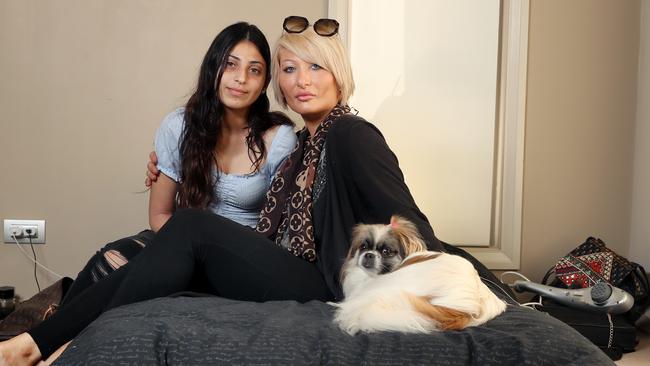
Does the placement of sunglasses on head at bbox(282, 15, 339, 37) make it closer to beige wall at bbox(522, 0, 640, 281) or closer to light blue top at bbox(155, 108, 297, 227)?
light blue top at bbox(155, 108, 297, 227)

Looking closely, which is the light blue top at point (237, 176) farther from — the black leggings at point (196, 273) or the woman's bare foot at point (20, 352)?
the woman's bare foot at point (20, 352)

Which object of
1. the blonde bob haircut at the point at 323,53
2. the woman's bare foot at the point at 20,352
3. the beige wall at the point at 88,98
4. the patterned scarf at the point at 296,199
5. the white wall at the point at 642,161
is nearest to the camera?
the woman's bare foot at the point at 20,352

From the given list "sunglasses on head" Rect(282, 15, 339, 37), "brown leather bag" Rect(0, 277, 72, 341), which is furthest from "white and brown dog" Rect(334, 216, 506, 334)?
"brown leather bag" Rect(0, 277, 72, 341)

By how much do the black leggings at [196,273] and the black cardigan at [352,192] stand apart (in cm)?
9

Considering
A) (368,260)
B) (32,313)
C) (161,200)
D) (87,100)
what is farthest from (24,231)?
(368,260)

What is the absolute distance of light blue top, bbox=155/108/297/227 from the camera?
7.47 feet

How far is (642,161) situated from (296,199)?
1.93 meters

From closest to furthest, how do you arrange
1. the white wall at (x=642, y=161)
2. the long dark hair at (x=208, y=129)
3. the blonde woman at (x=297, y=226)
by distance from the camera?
the blonde woman at (x=297, y=226)
the long dark hair at (x=208, y=129)
the white wall at (x=642, y=161)

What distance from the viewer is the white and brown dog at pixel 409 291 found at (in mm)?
1459

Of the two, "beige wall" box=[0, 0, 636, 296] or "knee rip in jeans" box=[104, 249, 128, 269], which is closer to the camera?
"knee rip in jeans" box=[104, 249, 128, 269]

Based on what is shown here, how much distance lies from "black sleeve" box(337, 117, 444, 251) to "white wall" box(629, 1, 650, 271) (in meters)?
1.79

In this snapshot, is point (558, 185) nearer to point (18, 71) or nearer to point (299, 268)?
point (299, 268)

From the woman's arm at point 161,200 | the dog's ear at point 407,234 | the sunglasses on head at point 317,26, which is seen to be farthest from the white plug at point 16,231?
the dog's ear at point 407,234

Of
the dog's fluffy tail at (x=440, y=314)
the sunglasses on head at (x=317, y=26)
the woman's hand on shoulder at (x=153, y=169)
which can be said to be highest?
the sunglasses on head at (x=317, y=26)
